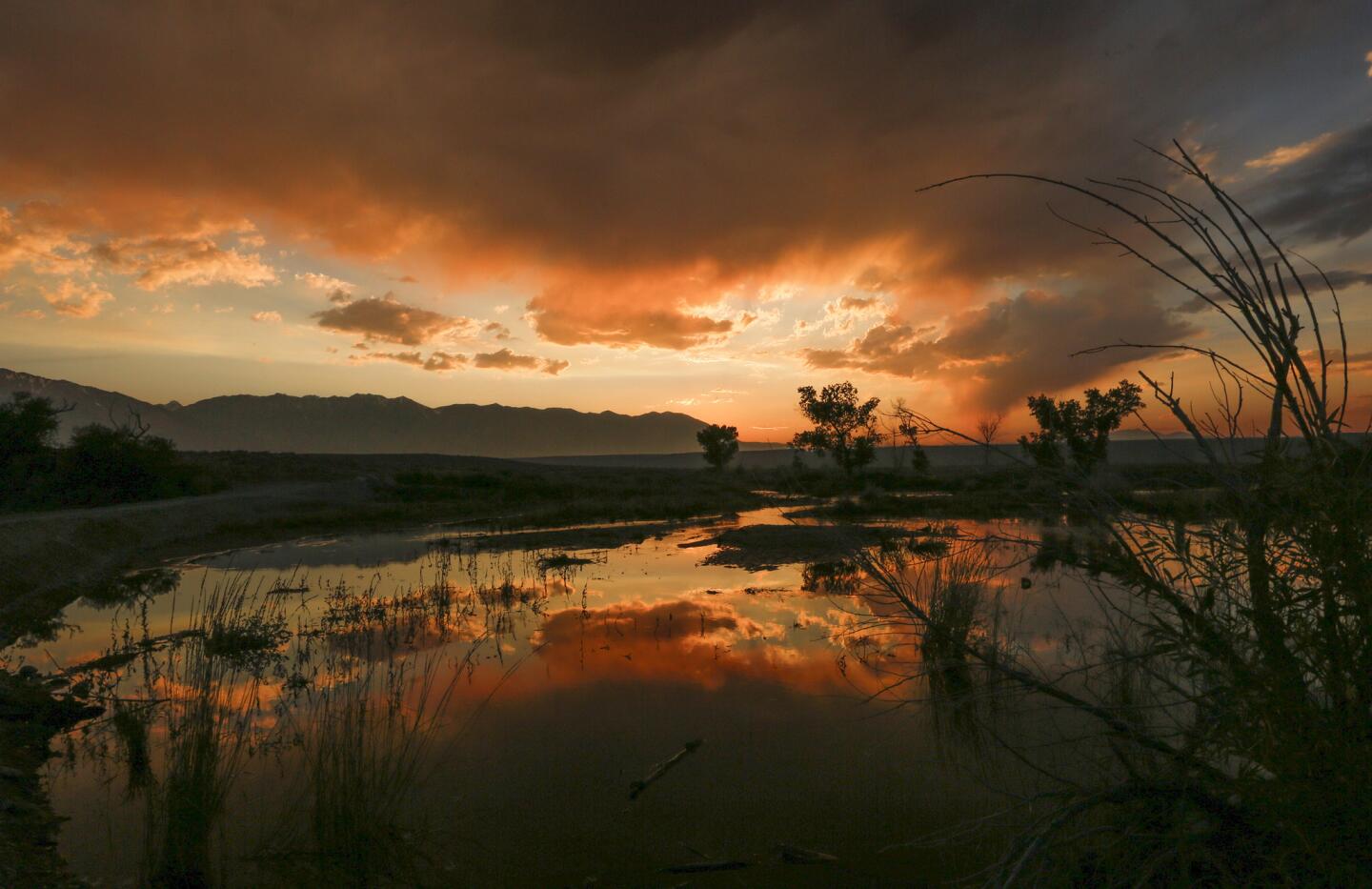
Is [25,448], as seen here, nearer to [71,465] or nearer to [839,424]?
[71,465]

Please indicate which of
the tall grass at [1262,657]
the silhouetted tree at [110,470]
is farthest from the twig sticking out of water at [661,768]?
the silhouetted tree at [110,470]

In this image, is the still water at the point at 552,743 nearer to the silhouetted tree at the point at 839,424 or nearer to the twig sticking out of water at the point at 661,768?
the twig sticking out of water at the point at 661,768

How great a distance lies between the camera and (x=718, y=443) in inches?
3157

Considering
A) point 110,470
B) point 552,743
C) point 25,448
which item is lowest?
point 552,743

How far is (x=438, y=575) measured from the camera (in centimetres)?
1808

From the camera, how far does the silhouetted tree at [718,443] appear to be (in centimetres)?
7988

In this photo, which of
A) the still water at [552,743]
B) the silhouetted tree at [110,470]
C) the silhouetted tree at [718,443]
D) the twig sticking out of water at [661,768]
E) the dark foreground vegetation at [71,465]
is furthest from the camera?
the silhouetted tree at [718,443]

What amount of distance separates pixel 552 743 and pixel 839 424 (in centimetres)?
3667

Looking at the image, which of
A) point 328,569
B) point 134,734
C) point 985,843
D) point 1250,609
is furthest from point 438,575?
point 1250,609

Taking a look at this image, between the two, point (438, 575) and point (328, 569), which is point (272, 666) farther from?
point (328, 569)

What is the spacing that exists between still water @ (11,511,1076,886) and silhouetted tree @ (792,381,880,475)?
91.9 ft

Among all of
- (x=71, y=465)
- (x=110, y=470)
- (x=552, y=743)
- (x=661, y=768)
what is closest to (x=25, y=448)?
(x=71, y=465)

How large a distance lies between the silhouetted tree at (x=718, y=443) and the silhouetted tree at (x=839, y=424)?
3450cm

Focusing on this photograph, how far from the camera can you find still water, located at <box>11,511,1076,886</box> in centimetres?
568
